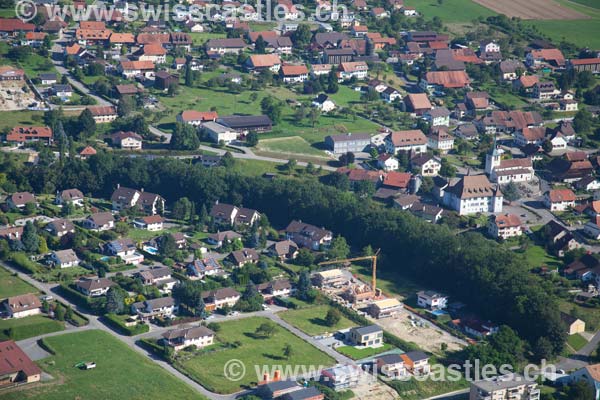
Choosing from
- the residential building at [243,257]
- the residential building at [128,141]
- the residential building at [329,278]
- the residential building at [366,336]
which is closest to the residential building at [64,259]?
the residential building at [243,257]

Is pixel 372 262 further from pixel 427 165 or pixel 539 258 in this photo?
pixel 427 165

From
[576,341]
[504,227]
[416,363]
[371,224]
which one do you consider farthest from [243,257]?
[576,341]

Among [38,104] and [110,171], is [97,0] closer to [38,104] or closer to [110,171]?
[38,104]

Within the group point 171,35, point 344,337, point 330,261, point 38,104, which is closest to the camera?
point 344,337

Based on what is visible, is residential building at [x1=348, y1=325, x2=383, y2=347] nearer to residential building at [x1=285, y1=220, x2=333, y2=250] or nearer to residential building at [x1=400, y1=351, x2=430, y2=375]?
residential building at [x1=400, y1=351, x2=430, y2=375]

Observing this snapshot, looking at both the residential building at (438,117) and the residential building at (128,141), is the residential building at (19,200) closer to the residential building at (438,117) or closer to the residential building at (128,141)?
the residential building at (128,141)

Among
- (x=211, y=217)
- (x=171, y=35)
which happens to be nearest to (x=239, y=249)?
(x=211, y=217)

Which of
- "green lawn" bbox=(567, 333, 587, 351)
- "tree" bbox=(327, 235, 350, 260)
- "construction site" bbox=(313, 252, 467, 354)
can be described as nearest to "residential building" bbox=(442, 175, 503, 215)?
"construction site" bbox=(313, 252, 467, 354)
